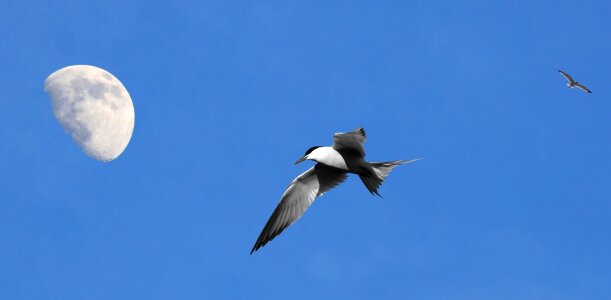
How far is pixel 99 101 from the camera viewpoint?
3219 cm

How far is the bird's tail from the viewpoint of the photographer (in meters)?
26.8

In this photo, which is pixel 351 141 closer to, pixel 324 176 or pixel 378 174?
pixel 378 174

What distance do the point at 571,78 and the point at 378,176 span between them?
750 inches

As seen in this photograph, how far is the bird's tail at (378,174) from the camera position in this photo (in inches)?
1056

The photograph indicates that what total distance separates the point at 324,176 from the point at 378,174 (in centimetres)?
201

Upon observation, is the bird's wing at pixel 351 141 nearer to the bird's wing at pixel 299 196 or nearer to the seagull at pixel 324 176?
the seagull at pixel 324 176

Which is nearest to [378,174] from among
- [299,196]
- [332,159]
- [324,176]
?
[332,159]

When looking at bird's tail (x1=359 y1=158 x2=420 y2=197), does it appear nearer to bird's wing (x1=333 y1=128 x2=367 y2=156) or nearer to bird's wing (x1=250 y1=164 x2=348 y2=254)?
bird's wing (x1=333 y1=128 x2=367 y2=156)

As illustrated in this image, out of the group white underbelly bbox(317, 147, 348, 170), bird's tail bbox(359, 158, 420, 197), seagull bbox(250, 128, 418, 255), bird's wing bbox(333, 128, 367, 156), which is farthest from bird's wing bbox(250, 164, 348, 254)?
bird's wing bbox(333, 128, 367, 156)

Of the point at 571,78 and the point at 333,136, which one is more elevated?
the point at 571,78

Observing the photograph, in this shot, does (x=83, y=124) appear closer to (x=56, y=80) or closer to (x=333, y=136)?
(x=56, y=80)

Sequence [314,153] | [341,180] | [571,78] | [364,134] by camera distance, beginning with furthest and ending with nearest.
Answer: [571,78], [341,180], [314,153], [364,134]

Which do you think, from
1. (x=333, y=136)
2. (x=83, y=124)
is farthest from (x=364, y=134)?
(x=83, y=124)

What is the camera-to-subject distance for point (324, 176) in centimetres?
2862
